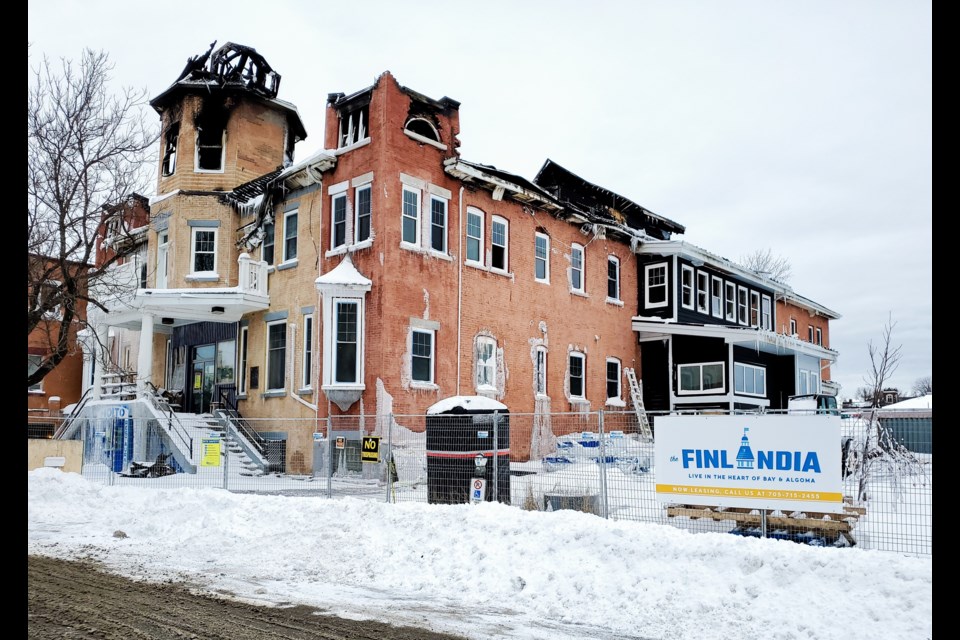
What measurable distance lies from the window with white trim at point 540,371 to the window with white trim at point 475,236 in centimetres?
395

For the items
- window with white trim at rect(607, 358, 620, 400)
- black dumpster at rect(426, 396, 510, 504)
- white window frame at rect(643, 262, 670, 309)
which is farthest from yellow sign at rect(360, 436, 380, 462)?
white window frame at rect(643, 262, 670, 309)

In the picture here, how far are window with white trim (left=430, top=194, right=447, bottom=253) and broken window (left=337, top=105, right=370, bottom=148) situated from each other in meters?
2.77

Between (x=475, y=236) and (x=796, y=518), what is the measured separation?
1516cm

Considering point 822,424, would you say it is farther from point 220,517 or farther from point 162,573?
point 220,517

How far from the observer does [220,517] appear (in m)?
12.6

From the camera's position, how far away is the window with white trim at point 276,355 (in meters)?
23.3

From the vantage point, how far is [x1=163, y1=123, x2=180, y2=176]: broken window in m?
26.8

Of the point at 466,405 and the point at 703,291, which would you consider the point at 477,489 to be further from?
the point at 703,291

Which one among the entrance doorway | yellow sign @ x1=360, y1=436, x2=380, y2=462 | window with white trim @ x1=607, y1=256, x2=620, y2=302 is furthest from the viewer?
window with white trim @ x1=607, y1=256, x2=620, y2=302

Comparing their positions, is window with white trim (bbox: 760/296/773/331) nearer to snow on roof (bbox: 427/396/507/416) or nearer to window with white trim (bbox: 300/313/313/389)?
Answer: window with white trim (bbox: 300/313/313/389)

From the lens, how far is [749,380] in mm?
30781

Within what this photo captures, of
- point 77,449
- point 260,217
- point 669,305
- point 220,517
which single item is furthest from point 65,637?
point 669,305

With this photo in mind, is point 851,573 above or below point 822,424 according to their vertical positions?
below
